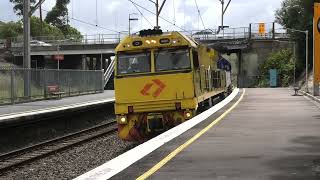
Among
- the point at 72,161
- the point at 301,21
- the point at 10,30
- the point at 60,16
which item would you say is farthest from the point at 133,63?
the point at 60,16

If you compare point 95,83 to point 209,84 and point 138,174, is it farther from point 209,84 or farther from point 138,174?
point 138,174

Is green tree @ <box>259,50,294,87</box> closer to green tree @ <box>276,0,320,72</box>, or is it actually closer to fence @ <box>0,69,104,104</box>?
green tree @ <box>276,0,320,72</box>

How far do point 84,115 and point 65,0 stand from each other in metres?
122

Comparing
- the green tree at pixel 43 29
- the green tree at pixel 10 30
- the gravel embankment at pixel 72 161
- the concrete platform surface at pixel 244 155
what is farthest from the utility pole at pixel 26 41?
the green tree at pixel 10 30

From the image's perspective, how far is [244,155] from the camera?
1090cm

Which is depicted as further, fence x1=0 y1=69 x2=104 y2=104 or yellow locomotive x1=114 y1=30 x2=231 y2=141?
fence x1=0 y1=69 x2=104 y2=104

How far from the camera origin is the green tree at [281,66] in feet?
258

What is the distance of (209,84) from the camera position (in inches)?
930

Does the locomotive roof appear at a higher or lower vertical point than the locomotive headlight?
higher

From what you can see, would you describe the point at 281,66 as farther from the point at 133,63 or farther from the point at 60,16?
the point at 60,16

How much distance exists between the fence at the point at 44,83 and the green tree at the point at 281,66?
33501mm

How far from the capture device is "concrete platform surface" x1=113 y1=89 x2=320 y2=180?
900 cm

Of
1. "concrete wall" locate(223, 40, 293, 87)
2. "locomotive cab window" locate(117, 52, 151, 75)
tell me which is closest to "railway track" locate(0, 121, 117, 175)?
"locomotive cab window" locate(117, 52, 151, 75)

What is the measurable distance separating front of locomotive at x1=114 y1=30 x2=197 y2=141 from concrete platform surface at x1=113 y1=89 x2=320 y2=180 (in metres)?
1.69
